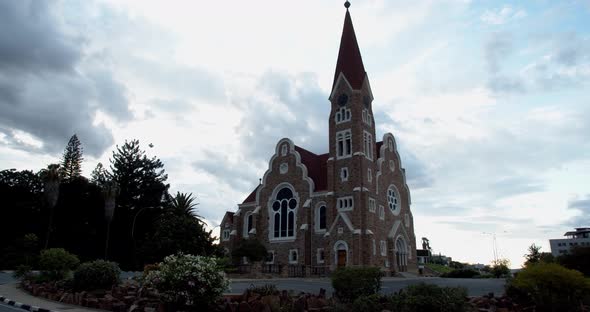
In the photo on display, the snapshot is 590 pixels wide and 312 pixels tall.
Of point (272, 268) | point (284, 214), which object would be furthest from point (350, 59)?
point (272, 268)

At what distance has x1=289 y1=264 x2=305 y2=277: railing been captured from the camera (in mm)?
38406

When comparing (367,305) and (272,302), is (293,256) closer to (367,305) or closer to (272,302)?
(272,302)

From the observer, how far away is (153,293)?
13.6 metres

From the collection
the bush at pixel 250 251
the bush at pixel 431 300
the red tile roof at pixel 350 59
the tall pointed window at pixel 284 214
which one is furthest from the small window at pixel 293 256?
the bush at pixel 431 300

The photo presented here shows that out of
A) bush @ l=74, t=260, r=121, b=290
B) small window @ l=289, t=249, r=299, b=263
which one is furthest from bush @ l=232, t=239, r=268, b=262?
bush @ l=74, t=260, r=121, b=290

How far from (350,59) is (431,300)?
39.2 meters

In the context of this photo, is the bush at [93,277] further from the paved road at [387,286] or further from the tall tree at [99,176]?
the tall tree at [99,176]

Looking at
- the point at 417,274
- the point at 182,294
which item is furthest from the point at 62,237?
the point at 182,294

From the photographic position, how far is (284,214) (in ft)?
148

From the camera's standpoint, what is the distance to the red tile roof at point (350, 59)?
44188 mm

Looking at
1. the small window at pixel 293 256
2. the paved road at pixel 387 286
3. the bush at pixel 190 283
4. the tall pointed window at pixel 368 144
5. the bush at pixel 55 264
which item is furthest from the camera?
the tall pointed window at pixel 368 144

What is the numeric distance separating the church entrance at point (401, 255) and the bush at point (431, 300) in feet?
111

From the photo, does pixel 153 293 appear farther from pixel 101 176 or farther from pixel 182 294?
pixel 101 176

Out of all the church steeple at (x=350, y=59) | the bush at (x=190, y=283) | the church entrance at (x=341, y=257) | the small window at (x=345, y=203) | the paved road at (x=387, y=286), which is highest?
the church steeple at (x=350, y=59)
